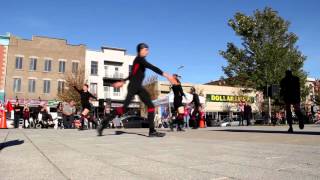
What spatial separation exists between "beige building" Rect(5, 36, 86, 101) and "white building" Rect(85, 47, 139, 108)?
71.0 inches

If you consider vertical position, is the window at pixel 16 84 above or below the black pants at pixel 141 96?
above

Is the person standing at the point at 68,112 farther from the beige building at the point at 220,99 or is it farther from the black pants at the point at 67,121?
the beige building at the point at 220,99

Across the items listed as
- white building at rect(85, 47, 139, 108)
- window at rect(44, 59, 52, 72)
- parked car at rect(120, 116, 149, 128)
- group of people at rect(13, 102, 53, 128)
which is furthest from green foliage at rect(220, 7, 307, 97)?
window at rect(44, 59, 52, 72)

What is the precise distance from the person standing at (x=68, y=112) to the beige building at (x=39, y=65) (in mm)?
30811

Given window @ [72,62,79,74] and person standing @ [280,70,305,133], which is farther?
window @ [72,62,79,74]

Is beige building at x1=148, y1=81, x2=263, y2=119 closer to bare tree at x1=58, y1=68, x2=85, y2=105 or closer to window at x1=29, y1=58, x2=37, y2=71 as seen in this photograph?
bare tree at x1=58, y1=68, x2=85, y2=105

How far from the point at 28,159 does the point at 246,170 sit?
2.59m

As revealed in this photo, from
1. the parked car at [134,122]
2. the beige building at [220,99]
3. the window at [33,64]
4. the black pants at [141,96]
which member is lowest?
the parked car at [134,122]

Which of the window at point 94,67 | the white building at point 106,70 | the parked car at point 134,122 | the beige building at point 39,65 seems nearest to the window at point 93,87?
the white building at point 106,70

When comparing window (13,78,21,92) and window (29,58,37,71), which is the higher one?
window (29,58,37,71)

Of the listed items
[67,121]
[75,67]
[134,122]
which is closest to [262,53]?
[134,122]

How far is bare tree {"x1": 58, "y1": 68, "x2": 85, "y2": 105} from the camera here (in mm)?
45938

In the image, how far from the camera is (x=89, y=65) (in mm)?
53188

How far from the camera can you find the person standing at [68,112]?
19.2 m
